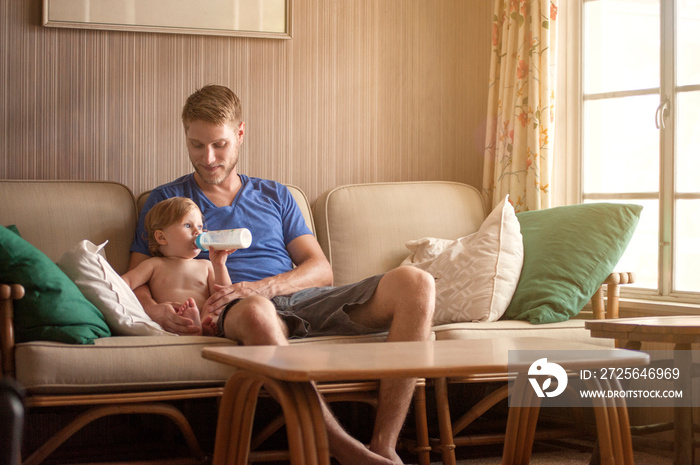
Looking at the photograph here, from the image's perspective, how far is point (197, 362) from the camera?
1.98 metres

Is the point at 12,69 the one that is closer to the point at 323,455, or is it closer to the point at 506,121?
the point at 506,121

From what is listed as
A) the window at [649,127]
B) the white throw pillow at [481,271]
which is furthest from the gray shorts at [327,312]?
the window at [649,127]

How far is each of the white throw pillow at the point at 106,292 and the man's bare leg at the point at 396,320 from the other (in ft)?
1.92

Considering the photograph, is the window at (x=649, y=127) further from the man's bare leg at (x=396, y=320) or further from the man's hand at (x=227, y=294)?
the man's hand at (x=227, y=294)

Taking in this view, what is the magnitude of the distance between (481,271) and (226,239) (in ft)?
2.63

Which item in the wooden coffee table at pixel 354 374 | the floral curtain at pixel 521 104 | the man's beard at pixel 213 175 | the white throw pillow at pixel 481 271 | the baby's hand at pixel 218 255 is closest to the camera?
the wooden coffee table at pixel 354 374

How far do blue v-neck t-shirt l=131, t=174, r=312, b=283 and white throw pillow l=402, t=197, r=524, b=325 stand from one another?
0.48 m

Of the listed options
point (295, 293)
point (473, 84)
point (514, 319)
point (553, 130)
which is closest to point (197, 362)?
point (295, 293)

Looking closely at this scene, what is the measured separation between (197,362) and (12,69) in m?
1.39

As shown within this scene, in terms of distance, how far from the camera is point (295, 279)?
239cm

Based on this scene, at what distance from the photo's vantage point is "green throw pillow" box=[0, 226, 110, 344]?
1.89 metres

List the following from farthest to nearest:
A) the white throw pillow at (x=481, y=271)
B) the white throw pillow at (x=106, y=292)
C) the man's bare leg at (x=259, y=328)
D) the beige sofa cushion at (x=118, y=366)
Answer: the white throw pillow at (x=481, y=271), the white throw pillow at (x=106, y=292), the beige sofa cushion at (x=118, y=366), the man's bare leg at (x=259, y=328)

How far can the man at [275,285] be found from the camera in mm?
1883

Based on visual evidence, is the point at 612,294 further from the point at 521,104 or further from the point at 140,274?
the point at 140,274
